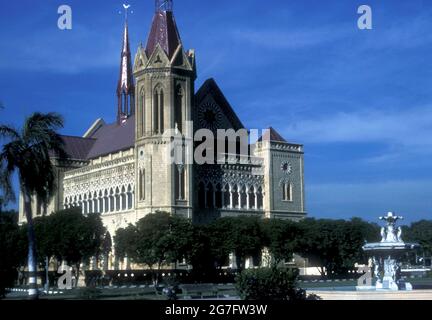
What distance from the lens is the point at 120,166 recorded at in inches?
3728

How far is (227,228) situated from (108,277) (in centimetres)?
1382

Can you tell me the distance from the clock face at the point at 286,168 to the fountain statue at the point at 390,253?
54554 mm

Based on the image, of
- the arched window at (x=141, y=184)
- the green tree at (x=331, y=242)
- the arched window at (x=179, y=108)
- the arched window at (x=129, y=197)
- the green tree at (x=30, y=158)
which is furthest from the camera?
the arched window at (x=129, y=197)

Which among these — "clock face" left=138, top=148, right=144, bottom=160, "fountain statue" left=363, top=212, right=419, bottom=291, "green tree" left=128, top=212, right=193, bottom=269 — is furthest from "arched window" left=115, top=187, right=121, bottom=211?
"fountain statue" left=363, top=212, right=419, bottom=291

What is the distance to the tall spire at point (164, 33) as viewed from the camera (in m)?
89.7

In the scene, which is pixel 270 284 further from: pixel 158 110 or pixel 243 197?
pixel 243 197

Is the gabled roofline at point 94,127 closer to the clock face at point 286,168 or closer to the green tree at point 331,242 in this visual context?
the clock face at point 286,168

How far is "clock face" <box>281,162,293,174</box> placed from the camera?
9794 cm

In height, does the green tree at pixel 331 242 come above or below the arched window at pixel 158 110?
below

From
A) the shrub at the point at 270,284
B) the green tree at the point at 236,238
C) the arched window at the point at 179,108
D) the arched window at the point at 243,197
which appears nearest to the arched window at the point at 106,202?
the arched window at the point at 179,108

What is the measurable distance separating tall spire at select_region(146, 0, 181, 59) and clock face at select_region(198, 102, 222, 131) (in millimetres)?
9701

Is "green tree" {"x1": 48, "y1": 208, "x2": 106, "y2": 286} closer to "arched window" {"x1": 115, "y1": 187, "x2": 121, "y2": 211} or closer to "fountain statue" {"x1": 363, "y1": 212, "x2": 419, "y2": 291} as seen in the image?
"arched window" {"x1": 115, "y1": 187, "x2": 121, "y2": 211}
